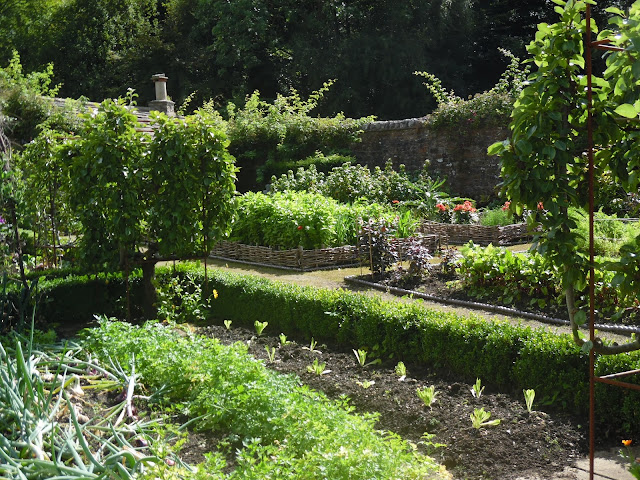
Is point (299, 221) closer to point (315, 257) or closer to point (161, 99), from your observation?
point (315, 257)

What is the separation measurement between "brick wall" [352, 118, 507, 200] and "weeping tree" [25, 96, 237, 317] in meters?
8.34

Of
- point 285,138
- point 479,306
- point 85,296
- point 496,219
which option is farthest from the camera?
point 285,138

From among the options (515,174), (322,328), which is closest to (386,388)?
(322,328)

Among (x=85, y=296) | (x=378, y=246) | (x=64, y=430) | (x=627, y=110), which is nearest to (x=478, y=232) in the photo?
(x=378, y=246)

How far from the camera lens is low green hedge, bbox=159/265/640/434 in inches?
180

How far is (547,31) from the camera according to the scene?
3381 mm

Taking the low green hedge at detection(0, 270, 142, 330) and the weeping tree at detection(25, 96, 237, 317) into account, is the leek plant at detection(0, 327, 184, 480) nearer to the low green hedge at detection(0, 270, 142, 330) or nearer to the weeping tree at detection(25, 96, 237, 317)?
the weeping tree at detection(25, 96, 237, 317)

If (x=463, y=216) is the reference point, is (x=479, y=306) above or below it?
below

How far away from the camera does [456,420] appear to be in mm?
4598

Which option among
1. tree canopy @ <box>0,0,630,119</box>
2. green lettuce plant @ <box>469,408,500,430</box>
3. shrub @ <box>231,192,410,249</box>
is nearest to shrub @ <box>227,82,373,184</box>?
shrub @ <box>231,192,410,249</box>

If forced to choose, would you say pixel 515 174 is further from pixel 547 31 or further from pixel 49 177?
pixel 49 177

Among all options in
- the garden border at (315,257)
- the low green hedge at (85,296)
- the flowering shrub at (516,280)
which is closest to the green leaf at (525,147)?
the flowering shrub at (516,280)

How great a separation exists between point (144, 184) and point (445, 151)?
9.14 m

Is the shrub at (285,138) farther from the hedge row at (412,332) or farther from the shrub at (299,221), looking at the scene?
the hedge row at (412,332)
